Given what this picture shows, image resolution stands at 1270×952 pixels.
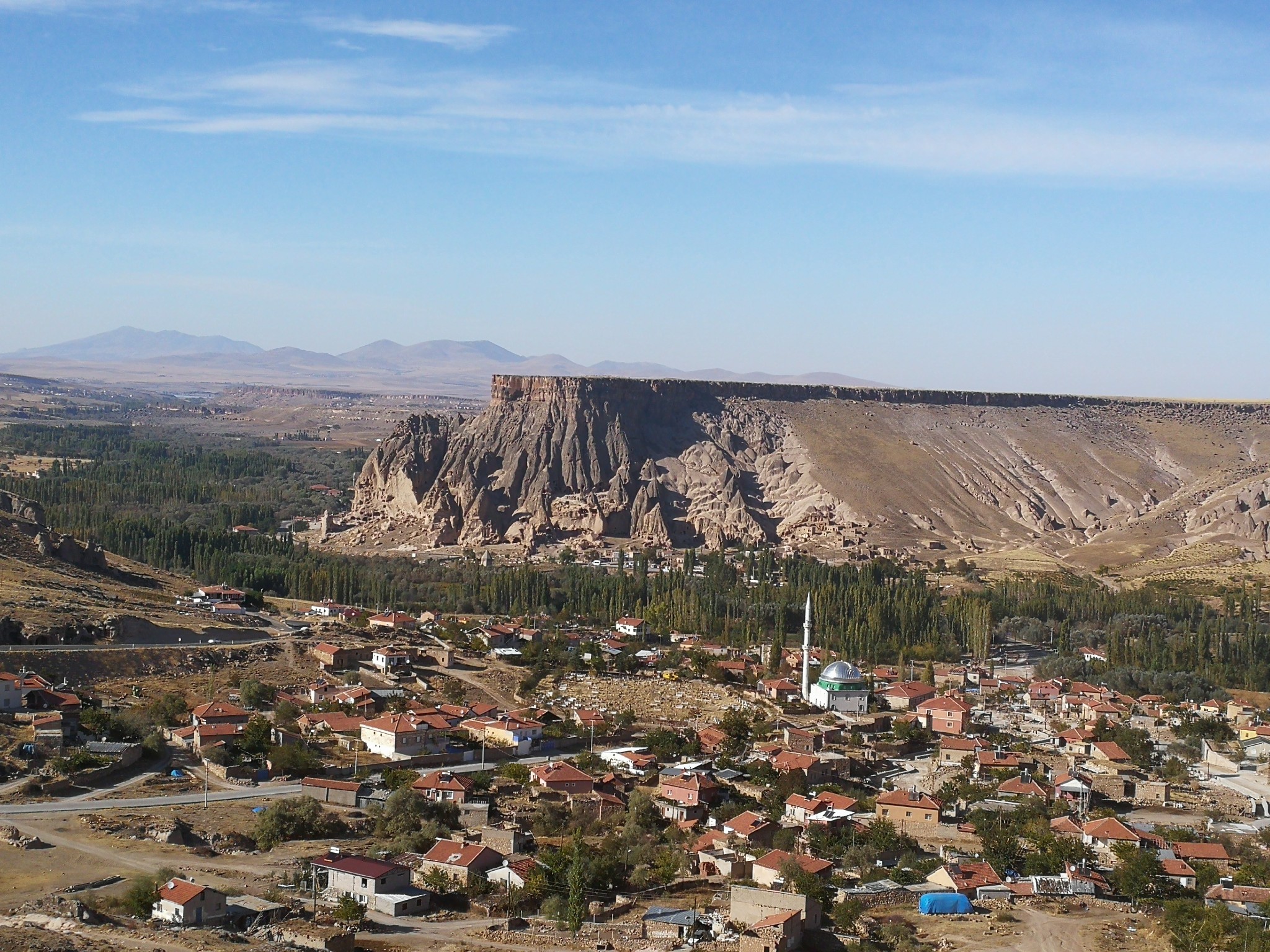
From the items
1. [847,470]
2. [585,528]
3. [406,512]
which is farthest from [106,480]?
[847,470]

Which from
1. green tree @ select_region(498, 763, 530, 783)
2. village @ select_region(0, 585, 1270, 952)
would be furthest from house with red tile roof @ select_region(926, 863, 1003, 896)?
green tree @ select_region(498, 763, 530, 783)

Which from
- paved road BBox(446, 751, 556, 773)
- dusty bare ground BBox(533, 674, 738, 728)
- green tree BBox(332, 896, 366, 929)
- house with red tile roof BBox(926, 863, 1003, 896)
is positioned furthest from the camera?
dusty bare ground BBox(533, 674, 738, 728)

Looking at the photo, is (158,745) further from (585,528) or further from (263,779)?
(585,528)

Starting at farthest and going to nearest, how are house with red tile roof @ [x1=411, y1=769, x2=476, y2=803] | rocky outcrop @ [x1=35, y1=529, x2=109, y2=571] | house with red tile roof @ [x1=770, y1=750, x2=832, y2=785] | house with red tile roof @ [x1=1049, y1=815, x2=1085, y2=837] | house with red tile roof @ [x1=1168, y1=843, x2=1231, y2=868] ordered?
1. rocky outcrop @ [x1=35, y1=529, x2=109, y2=571]
2. house with red tile roof @ [x1=770, y1=750, x2=832, y2=785]
3. house with red tile roof @ [x1=411, y1=769, x2=476, y2=803]
4. house with red tile roof @ [x1=1049, y1=815, x2=1085, y2=837]
5. house with red tile roof @ [x1=1168, y1=843, x2=1231, y2=868]

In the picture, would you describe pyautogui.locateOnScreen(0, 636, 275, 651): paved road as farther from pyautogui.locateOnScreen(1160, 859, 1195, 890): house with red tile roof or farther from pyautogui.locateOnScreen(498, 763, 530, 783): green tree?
pyautogui.locateOnScreen(1160, 859, 1195, 890): house with red tile roof

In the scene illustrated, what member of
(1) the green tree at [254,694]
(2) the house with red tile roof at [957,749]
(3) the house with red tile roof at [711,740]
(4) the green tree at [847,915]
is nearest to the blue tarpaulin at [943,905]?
(4) the green tree at [847,915]

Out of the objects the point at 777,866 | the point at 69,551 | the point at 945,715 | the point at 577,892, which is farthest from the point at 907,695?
the point at 69,551

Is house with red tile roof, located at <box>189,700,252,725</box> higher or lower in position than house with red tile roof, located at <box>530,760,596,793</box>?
higher
